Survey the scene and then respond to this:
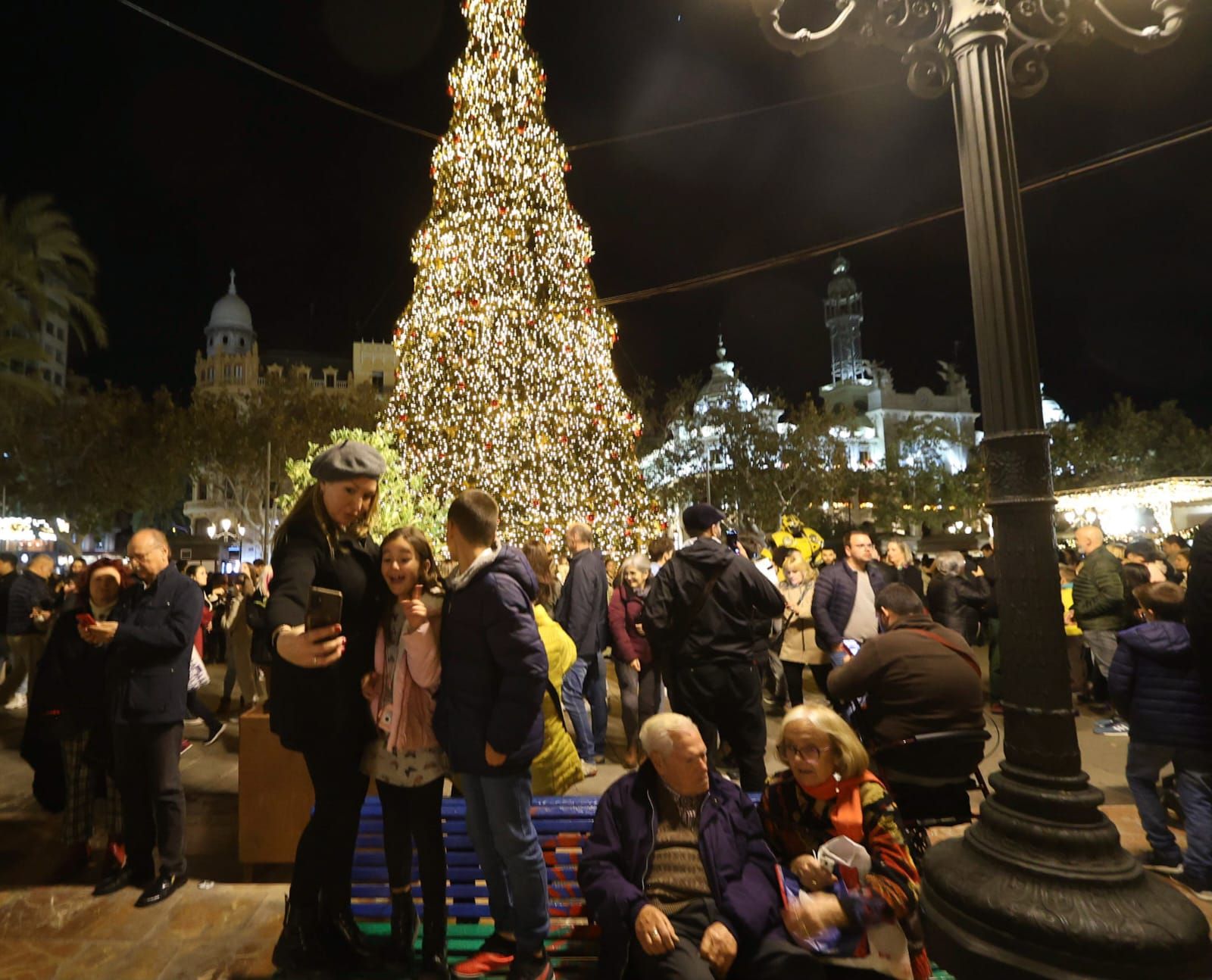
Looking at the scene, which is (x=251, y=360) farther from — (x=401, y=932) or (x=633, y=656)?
(x=401, y=932)

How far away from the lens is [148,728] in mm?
3707

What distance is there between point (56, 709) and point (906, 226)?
28.3 feet

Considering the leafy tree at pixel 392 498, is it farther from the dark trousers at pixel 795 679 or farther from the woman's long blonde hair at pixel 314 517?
the woman's long blonde hair at pixel 314 517

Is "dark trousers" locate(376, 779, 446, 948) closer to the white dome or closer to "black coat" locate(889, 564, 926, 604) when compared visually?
"black coat" locate(889, 564, 926, 604)

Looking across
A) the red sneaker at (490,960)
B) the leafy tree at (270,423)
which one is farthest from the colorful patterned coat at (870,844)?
the leafy tree at (270,423)

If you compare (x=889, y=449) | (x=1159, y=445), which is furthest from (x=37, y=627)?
(x=1159, y=445)

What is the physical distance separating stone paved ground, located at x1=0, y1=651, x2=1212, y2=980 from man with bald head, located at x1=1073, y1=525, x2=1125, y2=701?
2.15 metres

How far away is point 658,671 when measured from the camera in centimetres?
610

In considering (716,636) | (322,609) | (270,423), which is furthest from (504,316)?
(270,423)

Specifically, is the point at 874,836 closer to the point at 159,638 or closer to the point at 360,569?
the point at 360,569

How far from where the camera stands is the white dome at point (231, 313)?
73.6 m

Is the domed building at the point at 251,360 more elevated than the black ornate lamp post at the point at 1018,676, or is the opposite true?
the domed building at the point at 251,360

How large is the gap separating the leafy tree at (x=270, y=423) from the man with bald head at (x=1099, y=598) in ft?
84.4

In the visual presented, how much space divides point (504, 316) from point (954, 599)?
8233 millimetres
